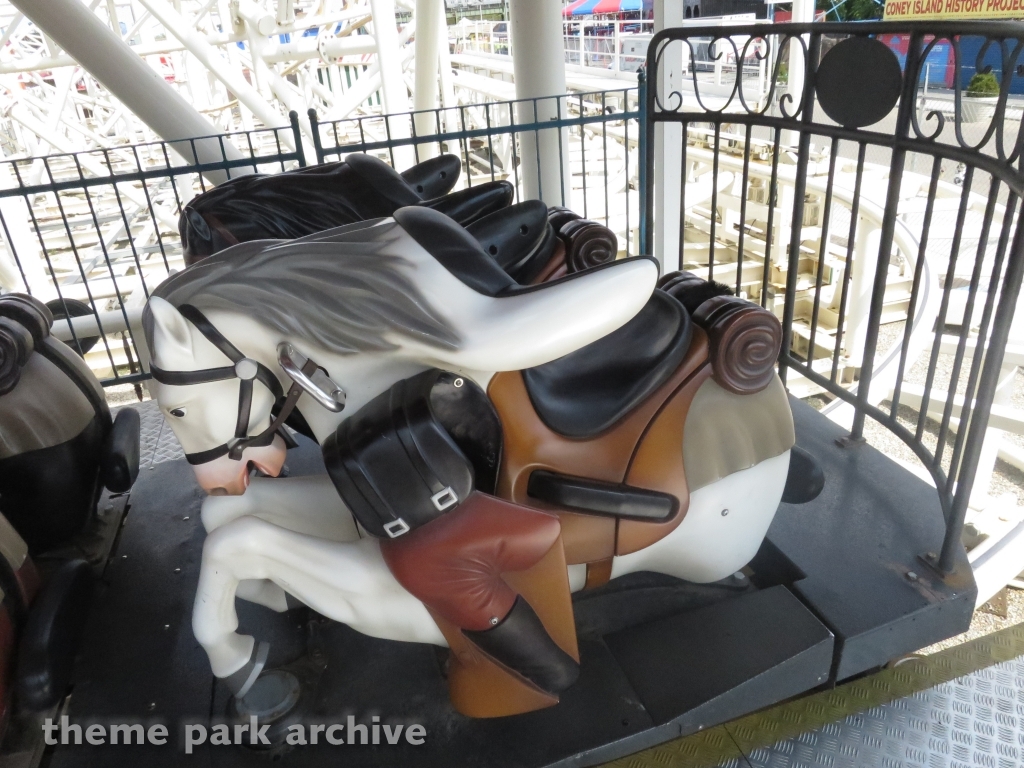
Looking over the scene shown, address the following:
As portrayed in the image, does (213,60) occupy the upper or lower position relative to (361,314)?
upper

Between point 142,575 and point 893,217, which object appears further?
point 142,575

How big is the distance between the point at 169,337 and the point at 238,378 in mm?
102

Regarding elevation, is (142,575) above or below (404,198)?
below

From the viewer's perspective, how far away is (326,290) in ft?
2.99

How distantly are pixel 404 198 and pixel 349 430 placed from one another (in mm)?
856

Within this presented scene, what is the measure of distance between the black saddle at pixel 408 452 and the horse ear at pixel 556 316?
0.08 metres

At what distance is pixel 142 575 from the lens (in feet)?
5.49

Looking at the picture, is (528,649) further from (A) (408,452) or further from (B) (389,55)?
(B) (389,55)

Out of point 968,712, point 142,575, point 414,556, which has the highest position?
point 414,556

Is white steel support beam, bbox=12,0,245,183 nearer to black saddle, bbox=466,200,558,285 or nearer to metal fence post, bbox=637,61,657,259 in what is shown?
metal fence post, bbox=637,61,657,259

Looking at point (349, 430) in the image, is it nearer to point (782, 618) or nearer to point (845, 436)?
point (782, 618)

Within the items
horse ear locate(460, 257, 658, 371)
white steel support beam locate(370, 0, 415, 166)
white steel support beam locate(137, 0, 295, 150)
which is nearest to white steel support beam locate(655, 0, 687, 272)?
horse ear locate(460, 257, 658, 371)

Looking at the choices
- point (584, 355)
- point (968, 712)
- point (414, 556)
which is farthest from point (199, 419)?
point (968, 712)

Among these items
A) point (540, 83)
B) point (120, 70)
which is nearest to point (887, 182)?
point (540, 83)
